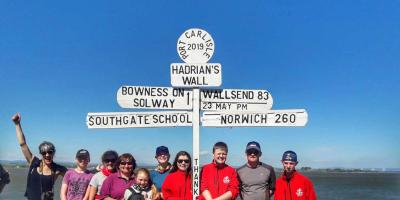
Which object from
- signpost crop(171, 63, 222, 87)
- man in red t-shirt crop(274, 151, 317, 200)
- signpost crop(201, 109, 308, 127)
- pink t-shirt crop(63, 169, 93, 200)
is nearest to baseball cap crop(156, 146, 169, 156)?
pink t-shirt crop(63, 169, 93, 200)

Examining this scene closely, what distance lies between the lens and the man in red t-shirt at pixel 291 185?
732 centimetres

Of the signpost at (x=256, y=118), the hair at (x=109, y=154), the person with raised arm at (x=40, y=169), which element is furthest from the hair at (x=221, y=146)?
the person with raised arm at (x=40, y=169)

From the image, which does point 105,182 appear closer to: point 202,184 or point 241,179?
point 202,184

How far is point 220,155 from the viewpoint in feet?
22.5

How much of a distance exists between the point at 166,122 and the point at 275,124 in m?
1.48

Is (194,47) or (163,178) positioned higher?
(194,47)

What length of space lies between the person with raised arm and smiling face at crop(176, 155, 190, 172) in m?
2.06

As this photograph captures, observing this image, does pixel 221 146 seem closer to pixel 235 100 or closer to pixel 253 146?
pixel 253 146

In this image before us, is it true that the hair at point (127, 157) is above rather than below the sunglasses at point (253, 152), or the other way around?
below

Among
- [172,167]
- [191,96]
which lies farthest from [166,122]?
[172,167]

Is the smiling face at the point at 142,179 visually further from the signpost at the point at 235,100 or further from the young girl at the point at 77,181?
the signpost at the point at 235,100

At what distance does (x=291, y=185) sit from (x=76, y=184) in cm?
337

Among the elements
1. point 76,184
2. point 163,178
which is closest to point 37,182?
point 76,184

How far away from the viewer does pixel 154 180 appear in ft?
24.1
